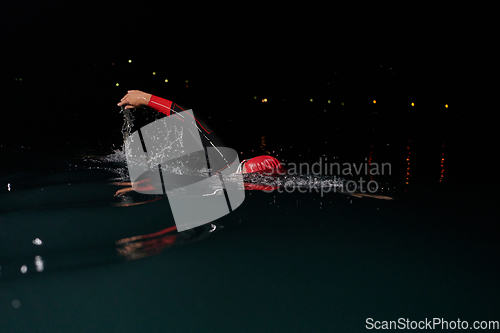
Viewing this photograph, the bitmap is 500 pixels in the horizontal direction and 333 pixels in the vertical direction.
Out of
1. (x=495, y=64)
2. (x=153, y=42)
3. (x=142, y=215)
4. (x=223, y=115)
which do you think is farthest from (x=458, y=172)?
(x=223, y=115)

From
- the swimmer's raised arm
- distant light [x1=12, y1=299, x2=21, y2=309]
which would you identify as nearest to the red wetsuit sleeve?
the swimmer's raised arm

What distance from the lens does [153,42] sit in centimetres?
1811

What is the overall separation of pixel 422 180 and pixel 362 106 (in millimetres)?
18396

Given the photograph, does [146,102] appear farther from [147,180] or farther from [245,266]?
[245,266]

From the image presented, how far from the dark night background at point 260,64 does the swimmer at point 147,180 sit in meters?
9.32

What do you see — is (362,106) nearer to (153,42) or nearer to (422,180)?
(153,42)

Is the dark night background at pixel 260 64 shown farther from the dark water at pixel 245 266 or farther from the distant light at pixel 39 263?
the distant light at pixel 39 263

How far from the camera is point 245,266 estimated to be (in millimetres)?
1773

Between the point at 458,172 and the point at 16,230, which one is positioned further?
the point at 458,172

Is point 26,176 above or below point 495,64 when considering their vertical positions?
below

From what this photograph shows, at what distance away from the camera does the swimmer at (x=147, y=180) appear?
11.5 feet

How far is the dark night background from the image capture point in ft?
51.0

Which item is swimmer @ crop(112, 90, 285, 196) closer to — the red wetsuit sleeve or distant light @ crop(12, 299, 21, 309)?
the red wetsuit sleeve

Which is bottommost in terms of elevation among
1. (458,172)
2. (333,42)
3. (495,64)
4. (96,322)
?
(458,172)
